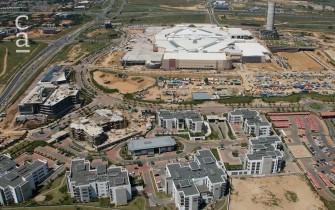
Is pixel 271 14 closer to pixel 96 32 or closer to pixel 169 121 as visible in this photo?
pixel 96 32

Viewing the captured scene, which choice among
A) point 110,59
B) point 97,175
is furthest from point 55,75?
point 97,175

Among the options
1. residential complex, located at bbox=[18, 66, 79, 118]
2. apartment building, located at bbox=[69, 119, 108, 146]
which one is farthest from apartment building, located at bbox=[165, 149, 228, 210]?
residential complex, located at bbox=[18, 66, 79, 118]

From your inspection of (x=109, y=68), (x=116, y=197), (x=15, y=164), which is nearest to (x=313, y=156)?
(x=116, y=197)

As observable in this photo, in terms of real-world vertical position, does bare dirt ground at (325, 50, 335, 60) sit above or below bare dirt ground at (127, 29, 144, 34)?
below

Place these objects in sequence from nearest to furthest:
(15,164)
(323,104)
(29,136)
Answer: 1. (15,164)
2. (29,136)
3. (323,104)

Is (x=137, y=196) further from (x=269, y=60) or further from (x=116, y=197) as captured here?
(x=269, y=60)

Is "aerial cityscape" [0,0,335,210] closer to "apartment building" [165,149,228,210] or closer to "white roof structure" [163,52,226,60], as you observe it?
"apartment building" [165,149,228,210]
